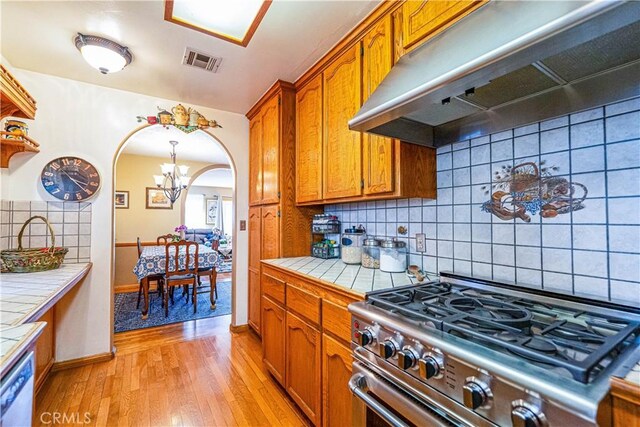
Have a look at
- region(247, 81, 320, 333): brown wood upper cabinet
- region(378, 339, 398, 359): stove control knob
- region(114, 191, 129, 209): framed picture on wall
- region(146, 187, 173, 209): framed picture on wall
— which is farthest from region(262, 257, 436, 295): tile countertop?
region(114, 191, 129, 209): framed picture on wall

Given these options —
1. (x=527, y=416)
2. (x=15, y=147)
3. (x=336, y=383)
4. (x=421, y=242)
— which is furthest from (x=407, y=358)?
(x=15, y=147)

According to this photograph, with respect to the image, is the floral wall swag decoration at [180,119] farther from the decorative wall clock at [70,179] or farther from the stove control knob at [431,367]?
the stove control knob at [431,367]

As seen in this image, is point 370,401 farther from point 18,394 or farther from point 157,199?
point 157,199

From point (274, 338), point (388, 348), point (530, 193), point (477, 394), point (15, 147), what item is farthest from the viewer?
point (15, 147)

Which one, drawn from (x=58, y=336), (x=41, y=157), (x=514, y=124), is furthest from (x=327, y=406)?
(x=41, y=157)

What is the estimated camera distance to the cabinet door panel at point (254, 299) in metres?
2.77

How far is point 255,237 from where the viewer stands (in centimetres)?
290

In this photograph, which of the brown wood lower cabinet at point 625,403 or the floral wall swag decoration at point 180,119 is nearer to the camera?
the brown wood lower cabinet at point 625,403

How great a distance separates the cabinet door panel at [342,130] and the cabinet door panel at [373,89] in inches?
2.2

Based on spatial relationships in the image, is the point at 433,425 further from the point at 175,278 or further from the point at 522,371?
the point at 175,278

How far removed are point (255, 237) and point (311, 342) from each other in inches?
62.1

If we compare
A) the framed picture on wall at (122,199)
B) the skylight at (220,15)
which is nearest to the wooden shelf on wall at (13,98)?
the skylight at (220,15)

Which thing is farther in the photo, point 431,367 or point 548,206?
point 548,206

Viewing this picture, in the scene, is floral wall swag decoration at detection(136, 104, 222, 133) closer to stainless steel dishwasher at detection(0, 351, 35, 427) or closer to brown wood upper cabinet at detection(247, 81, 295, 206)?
brown wood upper cabinet at detection(247, 81, 295, 206)
